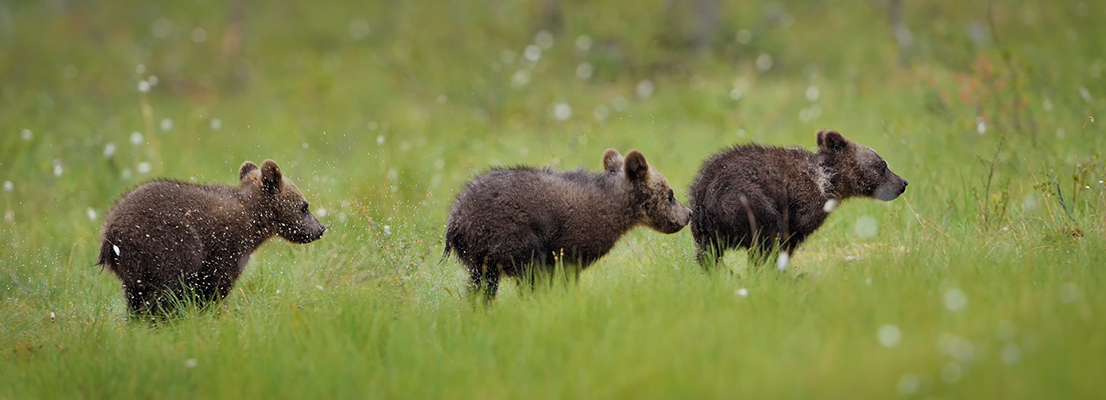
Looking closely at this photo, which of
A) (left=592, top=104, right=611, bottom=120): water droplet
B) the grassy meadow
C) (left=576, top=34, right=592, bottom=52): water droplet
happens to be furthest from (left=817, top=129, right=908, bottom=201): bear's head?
(left=576, top=34, right=592, bottom=52): water droplet

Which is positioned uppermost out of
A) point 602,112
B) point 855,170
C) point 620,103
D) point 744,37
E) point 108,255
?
point 744,37

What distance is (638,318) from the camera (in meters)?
4.36

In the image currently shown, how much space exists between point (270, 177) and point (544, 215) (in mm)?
2124

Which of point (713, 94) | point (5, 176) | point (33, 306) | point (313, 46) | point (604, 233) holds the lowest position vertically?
point (33, 306)

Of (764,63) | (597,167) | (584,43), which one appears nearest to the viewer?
(597,167)

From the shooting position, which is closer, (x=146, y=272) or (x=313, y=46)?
(x=146, y=272)

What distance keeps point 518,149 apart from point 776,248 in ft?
17.4

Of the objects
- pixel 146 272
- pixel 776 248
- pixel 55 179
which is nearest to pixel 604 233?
pixel 776 248

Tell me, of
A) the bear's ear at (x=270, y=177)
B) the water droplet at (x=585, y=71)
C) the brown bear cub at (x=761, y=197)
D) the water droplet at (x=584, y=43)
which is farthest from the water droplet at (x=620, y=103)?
the bear's ear at (x=270, y=177)

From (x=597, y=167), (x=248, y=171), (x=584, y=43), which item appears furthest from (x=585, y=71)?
(x=248, y=171)

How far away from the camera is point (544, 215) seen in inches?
212

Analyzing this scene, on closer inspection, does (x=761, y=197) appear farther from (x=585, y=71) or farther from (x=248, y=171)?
(x=585, y=71)

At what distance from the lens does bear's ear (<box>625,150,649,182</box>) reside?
5.66 metres

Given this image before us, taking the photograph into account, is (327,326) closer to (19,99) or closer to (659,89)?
(659,89)
